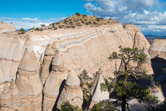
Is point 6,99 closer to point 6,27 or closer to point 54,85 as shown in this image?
point 54,85

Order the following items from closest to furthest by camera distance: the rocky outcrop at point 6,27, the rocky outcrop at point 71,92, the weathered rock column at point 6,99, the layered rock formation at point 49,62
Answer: the weathered rock column at point 6,99 < the rocky outcrop at point 71,92 < the layered rock formation at point 49,62 < the rocky outcrop at point 6,27

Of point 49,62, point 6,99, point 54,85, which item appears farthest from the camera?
point 49,62

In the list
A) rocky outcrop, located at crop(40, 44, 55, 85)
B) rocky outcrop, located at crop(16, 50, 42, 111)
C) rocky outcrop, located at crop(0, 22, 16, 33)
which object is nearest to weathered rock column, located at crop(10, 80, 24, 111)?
rocky outcrop, located at crop(16, 50, 42, 111)

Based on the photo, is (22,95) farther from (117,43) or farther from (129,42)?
(129,42)

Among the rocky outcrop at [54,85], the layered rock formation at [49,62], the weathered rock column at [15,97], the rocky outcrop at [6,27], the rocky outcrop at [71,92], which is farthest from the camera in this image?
the rocky outcrop at [6,27]

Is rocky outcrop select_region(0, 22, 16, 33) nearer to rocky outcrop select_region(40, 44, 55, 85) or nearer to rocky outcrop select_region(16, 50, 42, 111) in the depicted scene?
rocky outcrop select_region(40, 44, 55, 85)

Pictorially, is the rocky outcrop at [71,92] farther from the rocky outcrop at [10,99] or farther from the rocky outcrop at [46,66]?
the rocky outcrop at [46,66]

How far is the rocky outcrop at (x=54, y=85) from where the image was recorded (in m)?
11.5

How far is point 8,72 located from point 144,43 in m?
29.6

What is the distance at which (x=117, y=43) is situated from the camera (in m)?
28.6

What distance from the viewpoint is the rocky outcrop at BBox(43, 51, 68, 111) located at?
11455 millimetres

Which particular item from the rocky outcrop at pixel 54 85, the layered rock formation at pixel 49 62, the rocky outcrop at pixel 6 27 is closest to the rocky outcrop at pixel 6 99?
the layered rock formation at pixel 49 62

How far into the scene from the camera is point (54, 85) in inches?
456

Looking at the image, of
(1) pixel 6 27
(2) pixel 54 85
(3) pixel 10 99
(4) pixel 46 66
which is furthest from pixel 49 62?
(1) pixel 6 27
